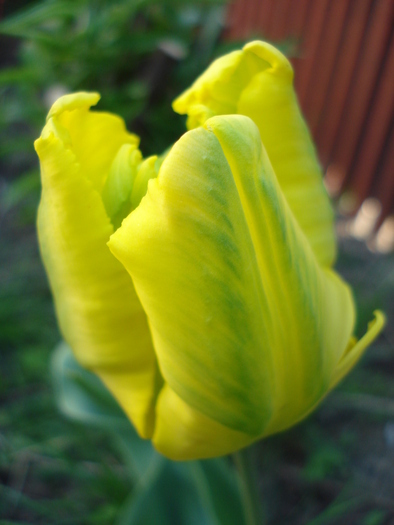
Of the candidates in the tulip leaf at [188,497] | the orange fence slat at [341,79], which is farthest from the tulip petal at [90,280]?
the orange fence slat at [341,79]

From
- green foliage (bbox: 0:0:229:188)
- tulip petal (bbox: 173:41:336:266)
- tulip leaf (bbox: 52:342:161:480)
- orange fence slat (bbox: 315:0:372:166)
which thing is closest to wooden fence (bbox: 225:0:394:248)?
orange fence slat (bbox: 315:0:372:166)

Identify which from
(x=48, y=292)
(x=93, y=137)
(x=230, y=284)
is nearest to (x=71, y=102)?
(x=93, y=137)

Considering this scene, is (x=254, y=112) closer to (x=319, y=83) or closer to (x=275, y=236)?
(x=275, y=236)

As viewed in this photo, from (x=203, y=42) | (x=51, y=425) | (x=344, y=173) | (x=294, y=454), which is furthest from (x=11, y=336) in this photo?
(x=344, y=173)

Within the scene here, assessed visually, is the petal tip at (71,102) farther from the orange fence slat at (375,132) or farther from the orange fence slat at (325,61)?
the orange fence slat at (325,61)

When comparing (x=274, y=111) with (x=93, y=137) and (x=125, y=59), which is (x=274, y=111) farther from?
(x=125, y=59)
